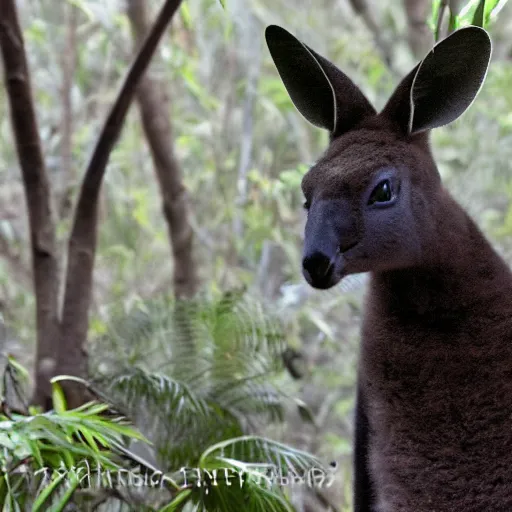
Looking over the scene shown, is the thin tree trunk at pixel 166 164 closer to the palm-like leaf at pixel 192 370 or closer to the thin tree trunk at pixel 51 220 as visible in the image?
the palm-like leaf at pixel 192 370

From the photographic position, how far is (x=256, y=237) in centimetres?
271

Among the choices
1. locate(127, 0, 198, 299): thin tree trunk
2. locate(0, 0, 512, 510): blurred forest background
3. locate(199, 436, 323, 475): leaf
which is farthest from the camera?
locate(0, 0, 512, 510): blurred forest background

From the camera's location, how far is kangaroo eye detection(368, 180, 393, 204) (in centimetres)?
95

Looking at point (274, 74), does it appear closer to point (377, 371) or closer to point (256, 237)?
point (256, 237)

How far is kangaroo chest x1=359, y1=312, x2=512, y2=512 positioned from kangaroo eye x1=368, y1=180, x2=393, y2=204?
178mm

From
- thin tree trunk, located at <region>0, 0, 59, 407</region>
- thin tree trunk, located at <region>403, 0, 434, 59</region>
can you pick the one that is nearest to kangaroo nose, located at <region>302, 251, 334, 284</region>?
thin tree trunk, located at <region>0, 0, 59, 407</region>

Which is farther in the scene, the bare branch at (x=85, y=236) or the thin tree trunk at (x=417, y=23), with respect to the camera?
the thin tree trunk at (x=417, y=23)

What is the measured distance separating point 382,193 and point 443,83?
6.7 inches

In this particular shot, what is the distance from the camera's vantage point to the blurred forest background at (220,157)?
2.71 m

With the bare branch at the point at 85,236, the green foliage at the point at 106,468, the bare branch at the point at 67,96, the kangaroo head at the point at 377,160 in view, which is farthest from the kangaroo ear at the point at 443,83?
the bare branch at the point at 67,96

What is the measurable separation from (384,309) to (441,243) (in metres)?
0.12

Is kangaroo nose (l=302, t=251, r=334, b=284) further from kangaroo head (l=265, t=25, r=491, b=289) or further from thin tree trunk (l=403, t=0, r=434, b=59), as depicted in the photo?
thin tree trunk (l=403, t=0, r=434, b=59)

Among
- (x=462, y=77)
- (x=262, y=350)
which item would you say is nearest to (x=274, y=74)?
(x=262, y=350)

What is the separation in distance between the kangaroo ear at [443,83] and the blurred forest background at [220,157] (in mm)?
1314
